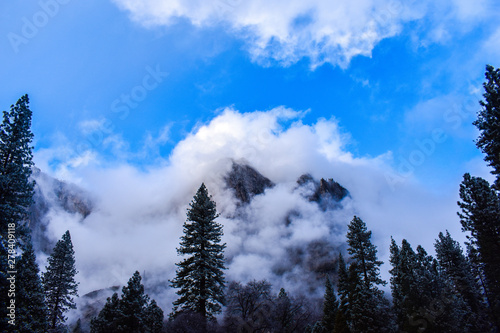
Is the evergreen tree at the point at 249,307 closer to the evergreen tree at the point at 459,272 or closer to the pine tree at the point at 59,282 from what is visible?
the pine tree at the point at 59,282

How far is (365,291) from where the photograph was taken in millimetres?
32500

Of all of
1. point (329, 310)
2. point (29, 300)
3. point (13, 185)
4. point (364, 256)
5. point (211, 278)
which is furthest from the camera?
point (329, 310)

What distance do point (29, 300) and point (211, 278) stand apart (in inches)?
537

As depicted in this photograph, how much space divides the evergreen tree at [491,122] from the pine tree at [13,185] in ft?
99.6

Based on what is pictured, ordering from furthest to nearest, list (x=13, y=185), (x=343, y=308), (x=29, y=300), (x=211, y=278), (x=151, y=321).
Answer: (x=343, y=308) → (x=151, y=321) → (x=211, y=278) → (x=29, y=300) → (x=13, y=185)

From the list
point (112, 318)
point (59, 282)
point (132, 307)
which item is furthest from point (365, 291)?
point (59, 282)

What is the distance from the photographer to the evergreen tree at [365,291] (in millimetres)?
30062

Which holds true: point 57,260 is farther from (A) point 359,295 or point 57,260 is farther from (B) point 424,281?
(B) point 424,281

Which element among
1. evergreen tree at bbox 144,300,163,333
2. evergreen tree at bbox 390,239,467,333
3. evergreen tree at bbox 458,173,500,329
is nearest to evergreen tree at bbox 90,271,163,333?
evergreen tree at bbox 144,300,163,333

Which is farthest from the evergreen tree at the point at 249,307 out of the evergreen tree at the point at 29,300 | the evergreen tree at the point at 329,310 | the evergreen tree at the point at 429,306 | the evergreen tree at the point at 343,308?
the evergreen tree at the point at 329,310

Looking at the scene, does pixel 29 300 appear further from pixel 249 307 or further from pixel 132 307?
pixel 249 307

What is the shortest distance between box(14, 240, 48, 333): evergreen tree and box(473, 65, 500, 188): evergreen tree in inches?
1264

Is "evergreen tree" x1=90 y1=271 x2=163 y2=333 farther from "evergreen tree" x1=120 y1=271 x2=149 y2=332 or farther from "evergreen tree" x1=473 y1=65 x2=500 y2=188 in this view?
"evergreen tree" x1=473 y1=65 x2=500 y2=188

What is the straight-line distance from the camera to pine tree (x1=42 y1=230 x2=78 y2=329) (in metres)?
39.8
